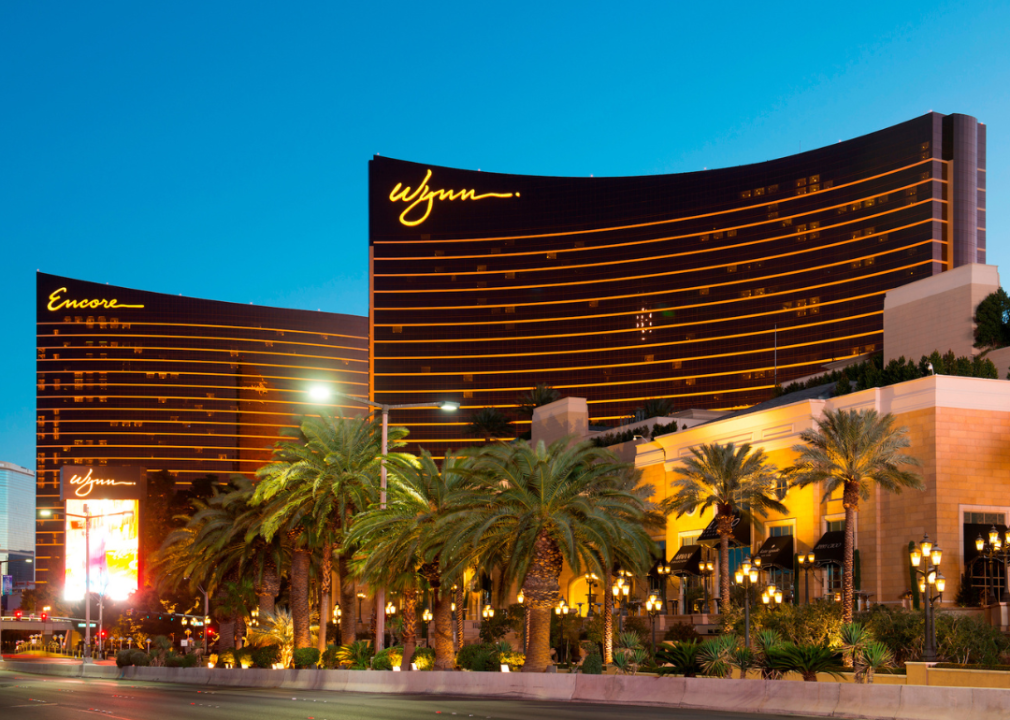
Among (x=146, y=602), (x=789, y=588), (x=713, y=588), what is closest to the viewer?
(x=789, y=588)

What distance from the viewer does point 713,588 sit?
6862 centimetres

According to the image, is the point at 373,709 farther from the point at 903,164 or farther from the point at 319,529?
the point at 903,164

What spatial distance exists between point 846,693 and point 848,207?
127m

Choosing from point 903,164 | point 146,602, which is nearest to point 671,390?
point 903,164

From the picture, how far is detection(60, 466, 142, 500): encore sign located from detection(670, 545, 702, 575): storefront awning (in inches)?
2192

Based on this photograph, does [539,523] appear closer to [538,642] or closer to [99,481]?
[538,642]

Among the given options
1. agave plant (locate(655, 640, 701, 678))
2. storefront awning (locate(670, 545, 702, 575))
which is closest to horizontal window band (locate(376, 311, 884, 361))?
storefront awning (locate(670, 545, 702, 575))

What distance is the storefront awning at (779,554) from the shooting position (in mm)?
59438

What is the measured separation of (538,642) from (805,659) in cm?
1287

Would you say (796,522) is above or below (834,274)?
below

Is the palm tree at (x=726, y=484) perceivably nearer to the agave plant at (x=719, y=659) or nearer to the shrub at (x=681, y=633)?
the shrub at (x=681, y=633)

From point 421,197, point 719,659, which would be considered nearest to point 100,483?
point 719,659

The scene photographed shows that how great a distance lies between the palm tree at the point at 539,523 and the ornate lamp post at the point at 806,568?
20048 millimetres

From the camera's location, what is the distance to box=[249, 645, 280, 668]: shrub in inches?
2105
